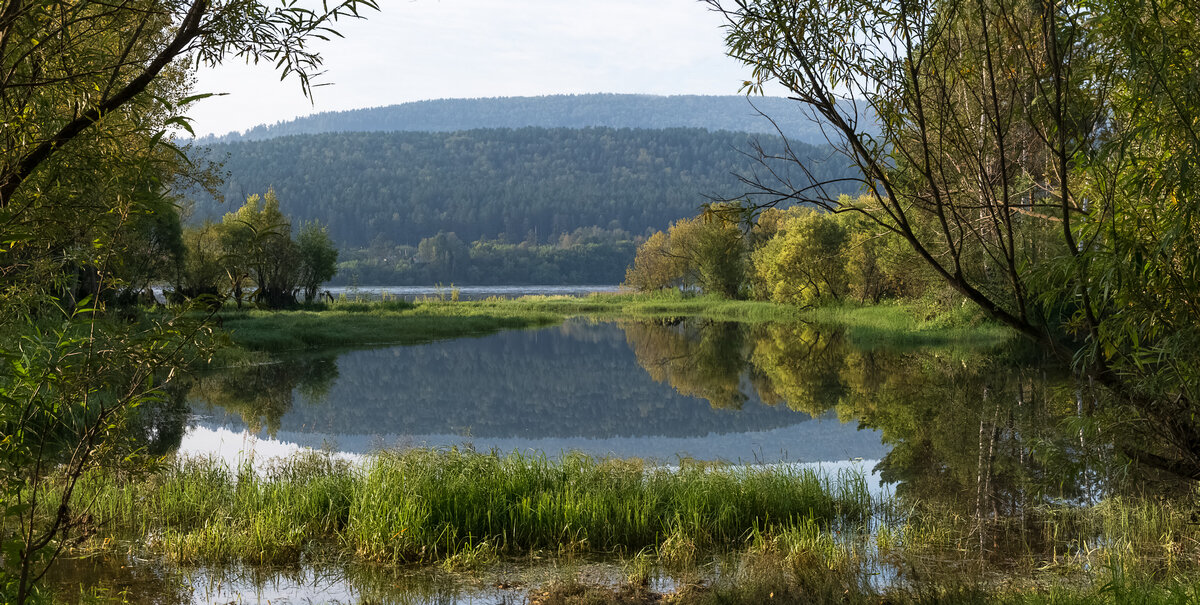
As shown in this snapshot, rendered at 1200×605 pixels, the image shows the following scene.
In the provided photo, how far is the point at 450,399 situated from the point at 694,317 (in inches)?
1143

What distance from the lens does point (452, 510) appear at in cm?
742

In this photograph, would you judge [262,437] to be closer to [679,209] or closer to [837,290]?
[837,290]

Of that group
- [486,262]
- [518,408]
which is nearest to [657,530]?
[518,408]

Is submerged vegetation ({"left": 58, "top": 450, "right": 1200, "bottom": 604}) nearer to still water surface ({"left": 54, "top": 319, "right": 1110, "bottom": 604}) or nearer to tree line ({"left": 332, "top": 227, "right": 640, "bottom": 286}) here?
still water surface ({"left": 54, "top": 319, "right": 1110, "bottom": 604})

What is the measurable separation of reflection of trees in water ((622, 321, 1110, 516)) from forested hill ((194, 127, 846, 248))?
82.5 m

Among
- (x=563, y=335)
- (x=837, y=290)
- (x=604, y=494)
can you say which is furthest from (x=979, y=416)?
(x=837, y=290)

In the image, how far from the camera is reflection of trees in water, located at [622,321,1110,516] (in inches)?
357

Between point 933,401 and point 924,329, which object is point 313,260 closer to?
point 924,329

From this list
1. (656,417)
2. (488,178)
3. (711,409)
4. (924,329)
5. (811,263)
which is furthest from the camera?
(488,178)

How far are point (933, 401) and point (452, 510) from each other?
10934mm

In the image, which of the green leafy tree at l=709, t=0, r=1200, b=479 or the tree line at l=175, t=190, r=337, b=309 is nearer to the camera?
the green leafy tree at l=709, t=0, r=1200, b=479

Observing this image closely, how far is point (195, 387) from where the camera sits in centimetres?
1870

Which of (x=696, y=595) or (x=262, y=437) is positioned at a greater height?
(x=696, y=595)

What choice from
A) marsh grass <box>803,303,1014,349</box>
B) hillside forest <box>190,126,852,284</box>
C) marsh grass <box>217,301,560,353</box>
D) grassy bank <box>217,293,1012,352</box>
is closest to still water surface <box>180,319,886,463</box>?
marsh grass <box>217,301,560,353</box>
